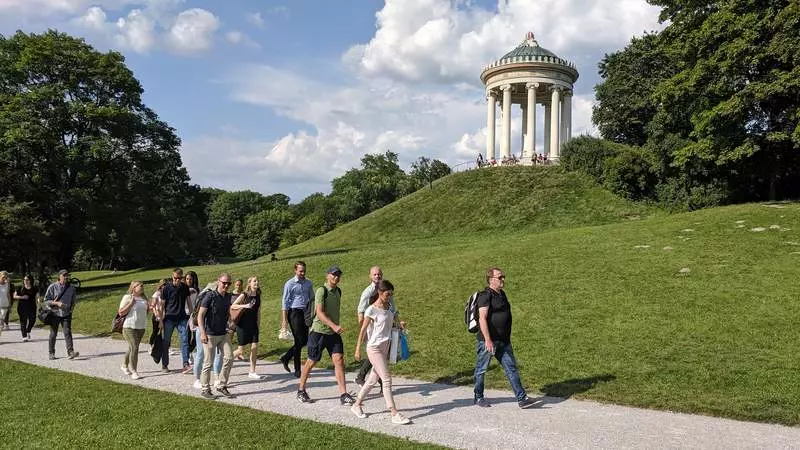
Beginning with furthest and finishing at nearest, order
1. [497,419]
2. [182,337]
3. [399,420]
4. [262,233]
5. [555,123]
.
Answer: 1. [262,233]
2. [555,123]
3. [182,337]
4. [497,419]
5. [399,420]

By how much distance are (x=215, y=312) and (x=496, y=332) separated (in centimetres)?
423

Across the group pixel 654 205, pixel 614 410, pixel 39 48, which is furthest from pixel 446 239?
pixel 614 410

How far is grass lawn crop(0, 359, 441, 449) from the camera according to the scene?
6410mm

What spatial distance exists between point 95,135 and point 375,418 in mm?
29188

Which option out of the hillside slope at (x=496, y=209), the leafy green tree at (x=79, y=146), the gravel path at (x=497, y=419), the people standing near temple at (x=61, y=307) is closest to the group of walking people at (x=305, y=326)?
the gravel path at (x=497, y=419)

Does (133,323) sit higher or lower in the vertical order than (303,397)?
higher

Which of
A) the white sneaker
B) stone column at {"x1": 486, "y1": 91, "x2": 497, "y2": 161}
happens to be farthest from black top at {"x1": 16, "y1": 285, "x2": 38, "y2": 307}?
stone column at {"x1": 486, "y1": 91, "x2": 497, "y2": 161}

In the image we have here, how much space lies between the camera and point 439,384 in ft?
32.5

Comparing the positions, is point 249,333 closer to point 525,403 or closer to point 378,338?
point 378,338

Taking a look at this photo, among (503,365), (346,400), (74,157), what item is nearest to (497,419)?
(503,365)

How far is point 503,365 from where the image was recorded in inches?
327

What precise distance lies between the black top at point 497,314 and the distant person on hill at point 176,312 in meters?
6.10

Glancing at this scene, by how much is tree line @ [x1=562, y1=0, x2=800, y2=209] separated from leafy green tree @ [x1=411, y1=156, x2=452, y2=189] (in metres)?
43.2

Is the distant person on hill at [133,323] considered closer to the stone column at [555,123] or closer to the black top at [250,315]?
the black top at [250,315]
